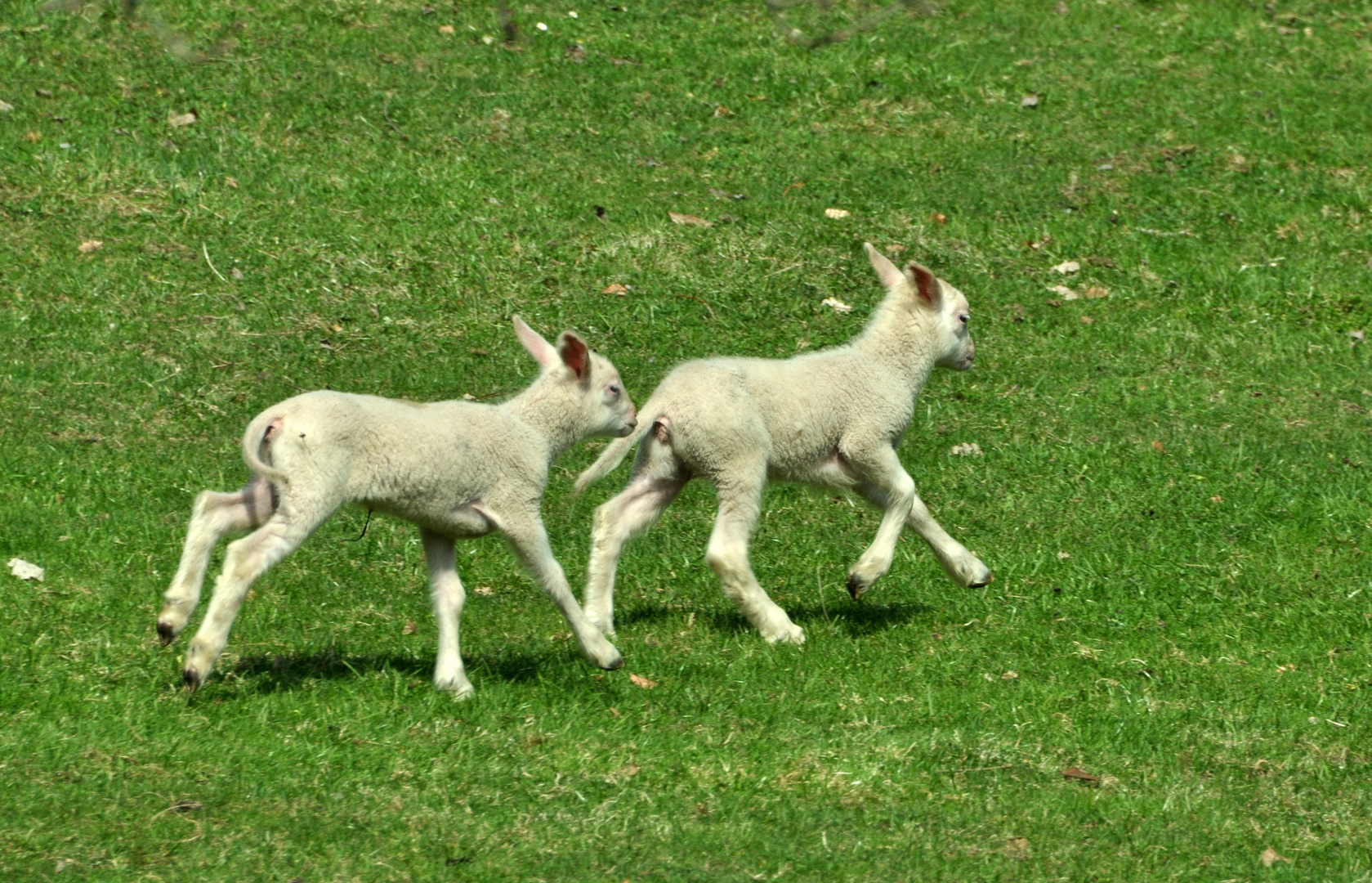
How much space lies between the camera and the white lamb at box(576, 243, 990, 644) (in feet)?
25.4

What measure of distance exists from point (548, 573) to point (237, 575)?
128 cm

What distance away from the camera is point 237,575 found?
625 centimetres

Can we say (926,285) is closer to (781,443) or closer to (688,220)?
(781,443)

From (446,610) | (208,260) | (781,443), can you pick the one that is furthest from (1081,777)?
(208,260)

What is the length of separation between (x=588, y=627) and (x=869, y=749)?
4.12 feet

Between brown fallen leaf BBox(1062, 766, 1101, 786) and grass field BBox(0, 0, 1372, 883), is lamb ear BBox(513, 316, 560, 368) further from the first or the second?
brown fallen leaf BBox(1062, 766, 1101, 786)

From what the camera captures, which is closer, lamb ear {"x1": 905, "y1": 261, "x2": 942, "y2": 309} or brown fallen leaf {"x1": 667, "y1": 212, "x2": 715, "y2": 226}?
lamb ear {"x1": 905, "y1": 261, "x2": 942, "y2": 309}

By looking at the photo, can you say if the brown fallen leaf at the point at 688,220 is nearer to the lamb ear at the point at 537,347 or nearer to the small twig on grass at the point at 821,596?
the small twig on grass at the point at 821,596

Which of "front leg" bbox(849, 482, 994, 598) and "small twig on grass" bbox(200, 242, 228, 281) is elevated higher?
"front leg" bbox(849, 482, 994, 598)

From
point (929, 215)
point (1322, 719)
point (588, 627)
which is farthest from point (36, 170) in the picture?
point (1322, 719)

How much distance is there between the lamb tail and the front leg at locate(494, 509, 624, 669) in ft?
3.20

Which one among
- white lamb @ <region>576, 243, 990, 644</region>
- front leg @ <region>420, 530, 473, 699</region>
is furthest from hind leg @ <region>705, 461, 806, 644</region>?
front leg @ <region>420, 530, 473, 699</region>

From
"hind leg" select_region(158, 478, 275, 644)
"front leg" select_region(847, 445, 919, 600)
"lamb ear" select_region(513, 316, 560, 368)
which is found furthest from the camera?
"front leg" select_region(847, 445, 919, 600)

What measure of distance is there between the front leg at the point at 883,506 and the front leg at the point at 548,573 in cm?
153
